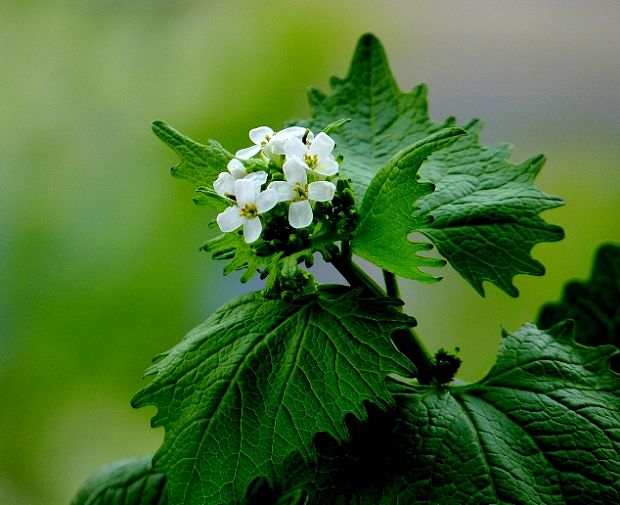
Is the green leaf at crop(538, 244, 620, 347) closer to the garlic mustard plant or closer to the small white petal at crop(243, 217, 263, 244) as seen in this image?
the garlic mustard plant

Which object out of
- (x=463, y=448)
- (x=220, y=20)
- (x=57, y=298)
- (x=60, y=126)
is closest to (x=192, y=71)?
(x=220, y=20)

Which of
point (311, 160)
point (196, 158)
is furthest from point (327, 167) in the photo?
point (196, 158)

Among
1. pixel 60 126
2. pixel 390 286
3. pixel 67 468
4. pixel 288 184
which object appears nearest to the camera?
pixel 288 184

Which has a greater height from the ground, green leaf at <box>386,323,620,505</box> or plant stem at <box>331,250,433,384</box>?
plant stem at <box>331,250,433,384</box>

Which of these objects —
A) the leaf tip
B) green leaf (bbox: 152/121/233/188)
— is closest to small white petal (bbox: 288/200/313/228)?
green leaf (bbox: 152/121/233/188)

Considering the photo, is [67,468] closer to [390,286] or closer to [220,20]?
[220,20]

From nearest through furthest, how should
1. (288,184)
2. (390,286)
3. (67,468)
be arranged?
(288,184) < (390,286) < (67,468)

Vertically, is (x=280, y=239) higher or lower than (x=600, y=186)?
higher

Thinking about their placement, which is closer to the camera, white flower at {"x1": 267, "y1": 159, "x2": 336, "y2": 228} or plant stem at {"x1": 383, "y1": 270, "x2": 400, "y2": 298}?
white flower at {"x1": 267, "y1": 159, "x2": 336, "y2": 228}
